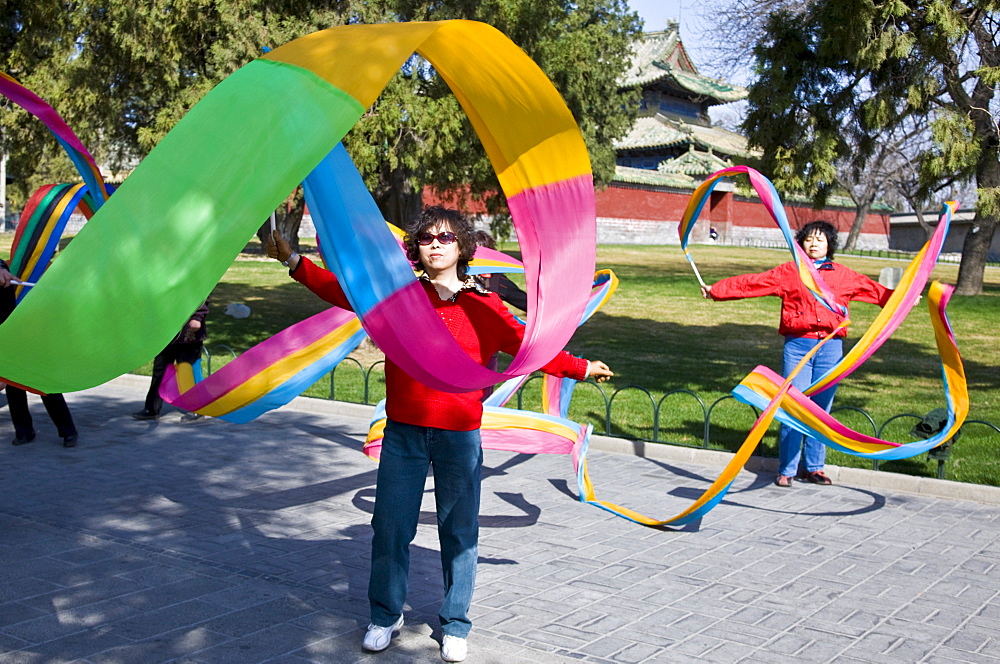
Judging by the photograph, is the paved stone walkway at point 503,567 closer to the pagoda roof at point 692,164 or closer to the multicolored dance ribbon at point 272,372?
the multicolored dance ribbon at point 272,372

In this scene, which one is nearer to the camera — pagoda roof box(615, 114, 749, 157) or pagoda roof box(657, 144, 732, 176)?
pagoda roof box(657, 144, 732, 176)

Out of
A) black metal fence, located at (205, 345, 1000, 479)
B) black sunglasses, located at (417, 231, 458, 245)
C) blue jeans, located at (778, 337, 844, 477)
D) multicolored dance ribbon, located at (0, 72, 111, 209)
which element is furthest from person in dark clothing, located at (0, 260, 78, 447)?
blue jeans, located at (778, 337, 844, 477)

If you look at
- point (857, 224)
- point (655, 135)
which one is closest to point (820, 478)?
point (655, 135)

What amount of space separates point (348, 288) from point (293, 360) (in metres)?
1.98

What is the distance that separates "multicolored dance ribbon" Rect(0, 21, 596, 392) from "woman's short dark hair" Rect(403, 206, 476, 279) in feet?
1.23

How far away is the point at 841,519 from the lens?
6.81 metres

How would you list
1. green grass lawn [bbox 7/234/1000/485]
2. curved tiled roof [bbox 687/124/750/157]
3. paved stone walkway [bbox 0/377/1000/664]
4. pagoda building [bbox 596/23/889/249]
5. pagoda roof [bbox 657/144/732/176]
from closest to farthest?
1. paved stone walkway [bbox 0/377/1000/664]
2. green grass lawn [bbox 7/234/1000/485]
3. pagoda building [bbox 596/23/889/249]
4. pagoda roof [bbox 657/144/732/176]
5. curved tiled roof [bbox 687/124/750/157]

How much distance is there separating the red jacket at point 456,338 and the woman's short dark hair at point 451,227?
0.53 ft

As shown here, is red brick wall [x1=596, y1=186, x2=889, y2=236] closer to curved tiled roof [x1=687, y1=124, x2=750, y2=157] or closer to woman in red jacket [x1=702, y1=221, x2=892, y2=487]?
curved tiled roof [x1=687, y1=124, x2=750, y2=157]

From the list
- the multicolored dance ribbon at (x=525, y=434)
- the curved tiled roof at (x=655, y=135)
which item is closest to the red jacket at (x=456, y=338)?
the multicolored dance ribbon at (x=525, y=434)

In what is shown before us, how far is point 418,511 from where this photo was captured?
4.23m

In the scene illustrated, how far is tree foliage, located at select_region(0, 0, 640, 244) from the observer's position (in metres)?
12.6

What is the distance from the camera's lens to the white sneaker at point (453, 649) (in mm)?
4242

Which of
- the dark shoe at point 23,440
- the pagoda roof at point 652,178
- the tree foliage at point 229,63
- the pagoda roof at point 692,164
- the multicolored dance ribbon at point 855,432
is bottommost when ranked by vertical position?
the dark shoe at point 23,440
